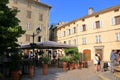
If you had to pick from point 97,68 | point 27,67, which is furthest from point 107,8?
point 27,67

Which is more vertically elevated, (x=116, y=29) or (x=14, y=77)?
(x=116, y=29)

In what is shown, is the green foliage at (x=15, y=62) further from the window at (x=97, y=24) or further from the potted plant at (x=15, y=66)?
the window at (x=97, y=24)

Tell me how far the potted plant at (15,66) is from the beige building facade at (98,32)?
28.0 meters

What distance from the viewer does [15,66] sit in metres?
12.6

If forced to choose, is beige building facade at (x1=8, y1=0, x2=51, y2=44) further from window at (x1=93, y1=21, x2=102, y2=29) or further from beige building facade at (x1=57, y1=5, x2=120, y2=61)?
window at (x1=93, y1=21, x2=102, y2=29)

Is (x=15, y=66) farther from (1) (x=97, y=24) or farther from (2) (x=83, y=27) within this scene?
(2) (x=83, y=27)

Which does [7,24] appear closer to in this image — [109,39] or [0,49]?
[0,49]

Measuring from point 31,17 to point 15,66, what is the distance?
32.7 metres

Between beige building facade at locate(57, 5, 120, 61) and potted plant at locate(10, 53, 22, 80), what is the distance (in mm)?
27969

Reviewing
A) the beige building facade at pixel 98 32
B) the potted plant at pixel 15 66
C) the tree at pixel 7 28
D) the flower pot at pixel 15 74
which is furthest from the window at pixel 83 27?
the flower pot at pixel 15 74

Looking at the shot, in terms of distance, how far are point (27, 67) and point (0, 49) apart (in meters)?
3.87

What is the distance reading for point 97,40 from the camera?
42.9 m

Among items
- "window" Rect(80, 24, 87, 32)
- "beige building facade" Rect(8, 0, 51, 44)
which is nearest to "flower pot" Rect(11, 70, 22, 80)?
"beige building facade" Rect(8, 0, 51, 44)

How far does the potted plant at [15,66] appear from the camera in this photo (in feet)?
39.9
